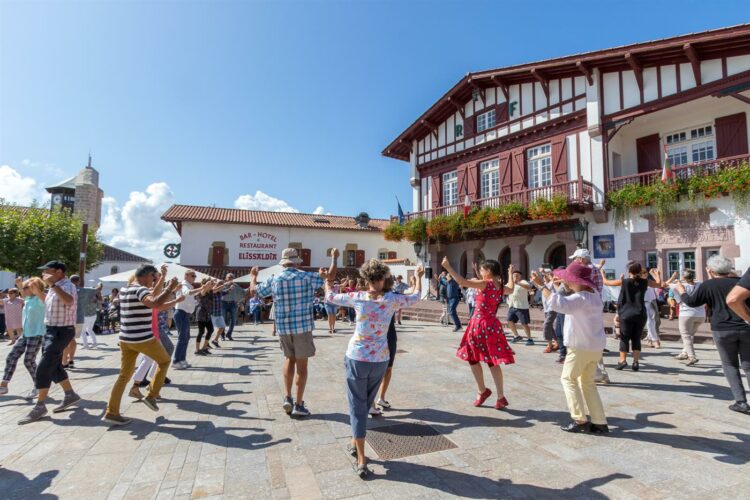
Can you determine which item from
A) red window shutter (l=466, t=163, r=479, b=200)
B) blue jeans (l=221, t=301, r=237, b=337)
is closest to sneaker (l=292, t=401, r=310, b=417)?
blue jeans (l=221, t=301, r=237, b=337)

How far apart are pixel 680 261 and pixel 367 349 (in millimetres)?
14066

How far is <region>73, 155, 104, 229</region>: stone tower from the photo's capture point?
147 feet

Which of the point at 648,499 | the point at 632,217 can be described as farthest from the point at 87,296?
the point at 632,217

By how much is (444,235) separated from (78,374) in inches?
606

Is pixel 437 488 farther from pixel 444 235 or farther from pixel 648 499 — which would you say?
pixel 444 235

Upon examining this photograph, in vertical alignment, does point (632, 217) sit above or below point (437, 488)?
above

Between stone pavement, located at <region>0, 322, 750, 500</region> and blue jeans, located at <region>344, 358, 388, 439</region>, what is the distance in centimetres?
38

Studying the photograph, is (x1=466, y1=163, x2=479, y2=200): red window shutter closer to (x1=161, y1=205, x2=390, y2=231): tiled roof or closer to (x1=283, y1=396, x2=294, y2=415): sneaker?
(x1=161, y1=205, x2=390, y2=231): tiled roof

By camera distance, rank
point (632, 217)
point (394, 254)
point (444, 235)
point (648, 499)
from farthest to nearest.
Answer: point (394, 254) < point (444, 235) < point (632, 217) < point (648, 499)

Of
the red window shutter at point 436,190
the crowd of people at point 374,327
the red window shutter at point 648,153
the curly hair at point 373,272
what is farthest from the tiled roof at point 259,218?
the curly hair at point 373,272

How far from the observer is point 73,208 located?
46.6 m

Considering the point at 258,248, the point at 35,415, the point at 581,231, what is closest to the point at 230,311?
the point at 35,415

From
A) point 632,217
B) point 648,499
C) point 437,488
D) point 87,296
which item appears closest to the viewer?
point 648,499

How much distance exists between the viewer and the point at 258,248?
28.4 metres
